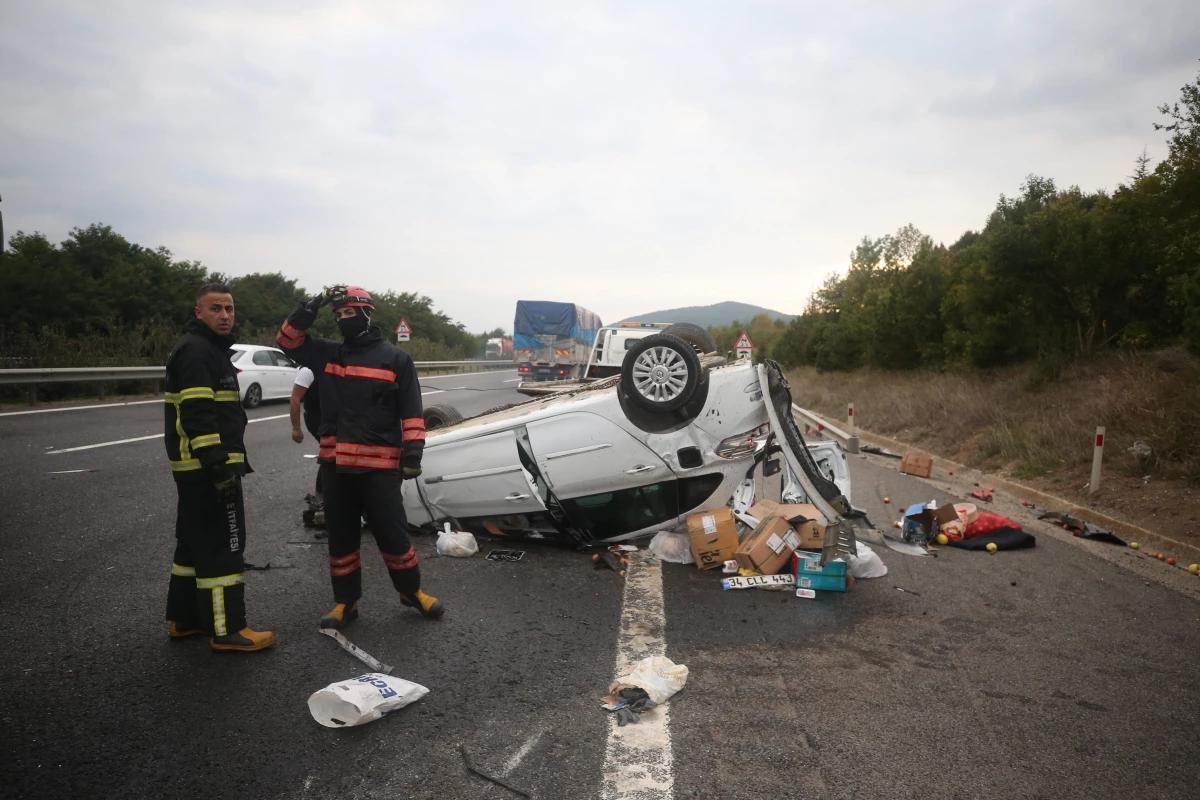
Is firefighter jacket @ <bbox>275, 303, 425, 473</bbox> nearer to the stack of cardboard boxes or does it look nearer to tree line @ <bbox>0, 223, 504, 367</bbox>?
the stack of cardboard boxes

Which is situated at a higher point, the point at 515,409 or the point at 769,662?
the point at 515,409

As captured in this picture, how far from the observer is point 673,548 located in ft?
18.8

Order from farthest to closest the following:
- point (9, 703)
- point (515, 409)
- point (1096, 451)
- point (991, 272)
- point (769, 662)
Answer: point (991, 272) → point (1096, 451) → point (515, 409) → point (769, 662) → point (9, 703)

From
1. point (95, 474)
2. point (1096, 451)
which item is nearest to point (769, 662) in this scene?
point (1096, 451)

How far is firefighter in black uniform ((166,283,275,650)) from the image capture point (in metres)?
3.72

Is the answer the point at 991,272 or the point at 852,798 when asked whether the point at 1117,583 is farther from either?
the point at 991,272

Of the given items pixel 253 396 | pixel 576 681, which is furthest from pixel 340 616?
pixel 253 396

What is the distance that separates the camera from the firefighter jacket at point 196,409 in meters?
3.69

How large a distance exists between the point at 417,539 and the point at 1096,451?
7383mm

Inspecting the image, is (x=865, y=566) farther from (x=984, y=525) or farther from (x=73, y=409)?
(x=73, y=409)

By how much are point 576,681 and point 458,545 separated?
2332mm

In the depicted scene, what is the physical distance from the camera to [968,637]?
432cm

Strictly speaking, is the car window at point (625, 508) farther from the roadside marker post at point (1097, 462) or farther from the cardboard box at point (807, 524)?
the roadside marker post at point (1097, 462)

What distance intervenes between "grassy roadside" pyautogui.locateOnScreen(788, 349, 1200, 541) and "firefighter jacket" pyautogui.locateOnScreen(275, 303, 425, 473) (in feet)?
22.6
